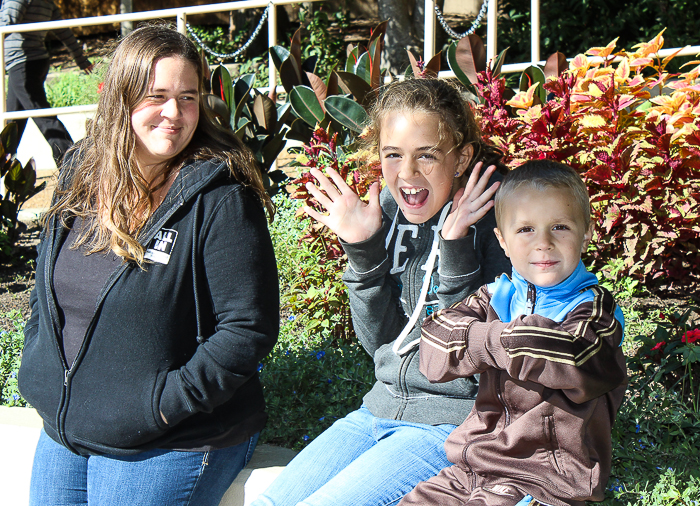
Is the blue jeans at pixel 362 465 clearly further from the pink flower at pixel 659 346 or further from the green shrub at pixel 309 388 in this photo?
the pink flower at pixel 659 346

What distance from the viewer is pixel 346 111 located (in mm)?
3629

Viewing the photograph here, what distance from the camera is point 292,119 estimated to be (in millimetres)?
4707

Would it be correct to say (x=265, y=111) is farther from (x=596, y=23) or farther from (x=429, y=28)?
(x=596, y=23)

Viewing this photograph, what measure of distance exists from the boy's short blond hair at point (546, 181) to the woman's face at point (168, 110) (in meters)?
1.07

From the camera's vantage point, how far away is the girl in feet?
6.58

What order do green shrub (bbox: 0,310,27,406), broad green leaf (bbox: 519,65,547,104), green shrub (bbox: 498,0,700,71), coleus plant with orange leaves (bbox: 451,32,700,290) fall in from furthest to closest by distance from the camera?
green shrub (bbox: 498,0,700,71)
broad green leaf (bbox: 519,65,547,104)
green shrub (bbox: 0,310,27,406)
coleus plant with orange leaves (bbox: 451,32,700,290)

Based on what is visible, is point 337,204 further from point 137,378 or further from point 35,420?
point 35,420

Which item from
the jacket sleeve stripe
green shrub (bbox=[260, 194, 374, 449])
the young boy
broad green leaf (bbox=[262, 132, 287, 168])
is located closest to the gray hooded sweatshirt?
the young boy

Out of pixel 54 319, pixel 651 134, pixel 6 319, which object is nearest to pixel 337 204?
pixel 54 319

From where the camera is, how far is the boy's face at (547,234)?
175 centimetres

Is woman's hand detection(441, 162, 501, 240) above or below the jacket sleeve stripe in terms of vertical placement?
above

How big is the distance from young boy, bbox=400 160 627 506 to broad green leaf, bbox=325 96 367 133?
6.20 feet

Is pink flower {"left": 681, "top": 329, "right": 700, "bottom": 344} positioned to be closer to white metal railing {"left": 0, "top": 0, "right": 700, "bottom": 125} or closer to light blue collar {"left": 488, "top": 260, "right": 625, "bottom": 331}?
light blue collar {"left": 488, "top": 260, "right": 625, "bottom": 331}

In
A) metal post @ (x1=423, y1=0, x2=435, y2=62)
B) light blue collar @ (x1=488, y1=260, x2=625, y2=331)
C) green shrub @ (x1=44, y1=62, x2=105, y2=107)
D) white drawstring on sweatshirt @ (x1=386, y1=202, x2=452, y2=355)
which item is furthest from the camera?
green shrub @ (x1=44, y1=62, x2=105, y2=107)
